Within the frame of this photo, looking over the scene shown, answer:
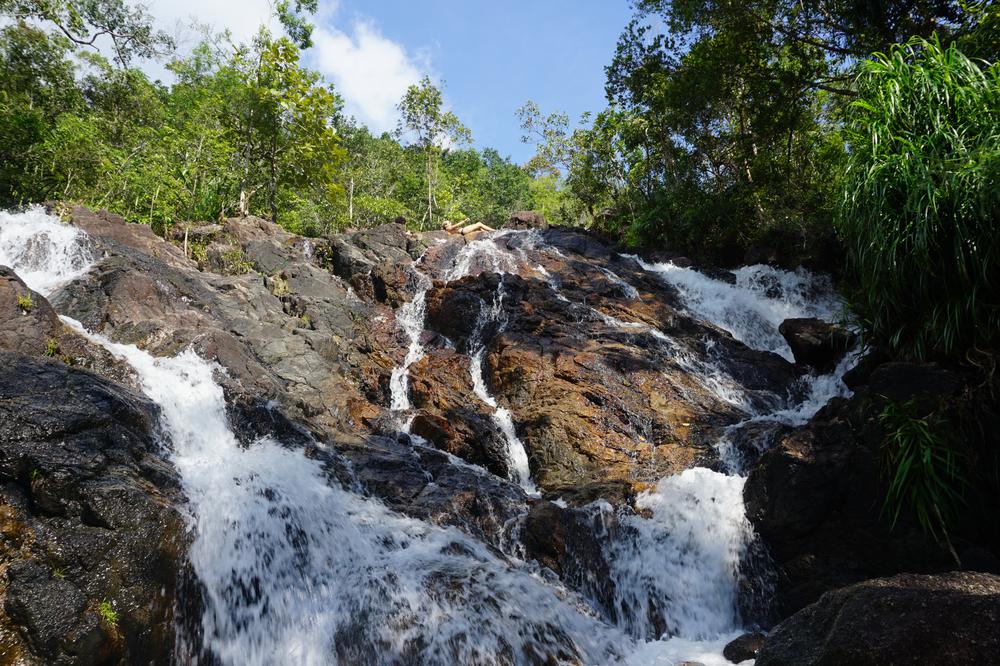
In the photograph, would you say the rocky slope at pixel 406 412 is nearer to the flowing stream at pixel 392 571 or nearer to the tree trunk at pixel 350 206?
the flowing stream at pixel 392 571

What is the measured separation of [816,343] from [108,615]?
11946 mm

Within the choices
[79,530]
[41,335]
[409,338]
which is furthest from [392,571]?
[409,338]

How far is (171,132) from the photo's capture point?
819 inches

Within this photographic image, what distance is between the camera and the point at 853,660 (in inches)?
122

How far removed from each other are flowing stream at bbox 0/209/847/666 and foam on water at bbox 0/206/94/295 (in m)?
2.61

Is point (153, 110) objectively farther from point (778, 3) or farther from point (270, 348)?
point (778, 3)

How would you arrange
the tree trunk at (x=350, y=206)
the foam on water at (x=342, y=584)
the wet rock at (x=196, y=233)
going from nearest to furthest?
1. the foam on water at (x=342, y=584)
2. the wet rock at (x=196, y=233)
3. the tree trunk at (x=350, y=206)

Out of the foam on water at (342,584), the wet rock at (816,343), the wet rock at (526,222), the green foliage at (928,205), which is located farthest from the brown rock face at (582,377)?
the wet rock at (526,222)

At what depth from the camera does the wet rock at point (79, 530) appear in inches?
164

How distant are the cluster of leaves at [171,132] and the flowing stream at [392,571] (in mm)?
9916

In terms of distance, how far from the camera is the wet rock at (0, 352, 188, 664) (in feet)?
13.7

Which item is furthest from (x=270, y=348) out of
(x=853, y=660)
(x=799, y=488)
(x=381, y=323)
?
(x=853, y=660)

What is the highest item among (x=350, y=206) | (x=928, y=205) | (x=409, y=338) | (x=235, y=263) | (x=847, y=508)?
(x=350, y=206)

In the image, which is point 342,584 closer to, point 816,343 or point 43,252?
point 816,343
